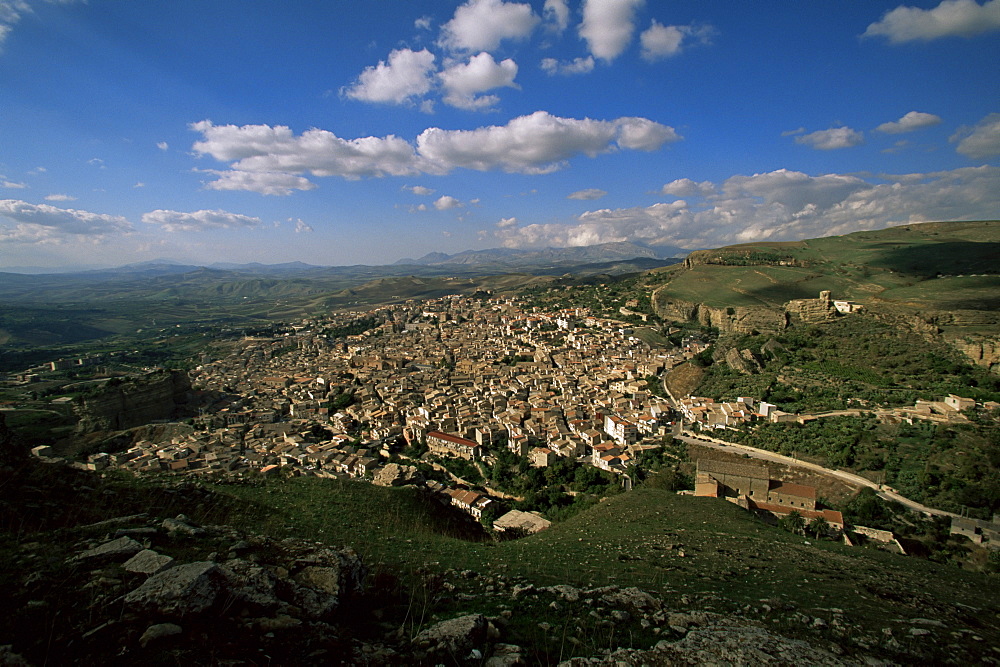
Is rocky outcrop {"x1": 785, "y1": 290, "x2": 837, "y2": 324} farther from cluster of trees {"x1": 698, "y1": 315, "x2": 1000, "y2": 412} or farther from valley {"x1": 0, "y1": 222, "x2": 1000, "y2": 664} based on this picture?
cluster of trees {"x1": 698, "y1": 315, "x2": 1000, "y2": 412}

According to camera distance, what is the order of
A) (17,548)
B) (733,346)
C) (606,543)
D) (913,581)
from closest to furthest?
(17,548)
(913,581)
(606,543)
(733,346)

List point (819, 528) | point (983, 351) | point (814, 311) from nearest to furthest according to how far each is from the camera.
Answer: point (819, 528), point (983, 351), point (814, 311)

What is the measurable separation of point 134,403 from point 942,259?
267 feet

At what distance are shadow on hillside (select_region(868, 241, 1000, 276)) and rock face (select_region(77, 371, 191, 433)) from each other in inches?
2903

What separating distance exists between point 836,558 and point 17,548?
12928mm

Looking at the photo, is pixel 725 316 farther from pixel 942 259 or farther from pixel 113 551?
pixel 113 551

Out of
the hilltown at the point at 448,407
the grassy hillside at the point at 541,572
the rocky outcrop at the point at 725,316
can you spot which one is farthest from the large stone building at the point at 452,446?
the rocky outcrop at the point at 725,316

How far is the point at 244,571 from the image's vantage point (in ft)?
9.78

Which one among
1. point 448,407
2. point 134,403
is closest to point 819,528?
point 448,407

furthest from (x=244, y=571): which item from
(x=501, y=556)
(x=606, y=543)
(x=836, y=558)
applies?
(x=836, y=558)

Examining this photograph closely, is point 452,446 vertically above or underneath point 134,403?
underneath

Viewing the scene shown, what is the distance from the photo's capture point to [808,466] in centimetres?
1795

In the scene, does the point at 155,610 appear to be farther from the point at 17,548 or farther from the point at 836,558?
the point at 836,558

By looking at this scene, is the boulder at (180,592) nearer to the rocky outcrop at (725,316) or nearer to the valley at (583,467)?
the valley at (583,467)
